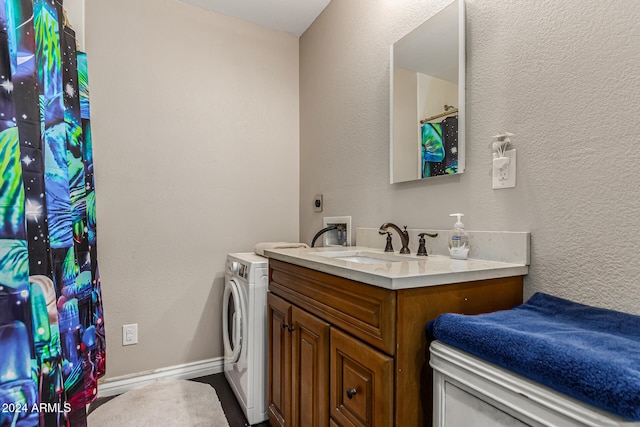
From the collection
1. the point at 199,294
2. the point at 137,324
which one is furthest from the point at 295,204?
the point at 137,324

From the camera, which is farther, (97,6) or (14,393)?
(97,6)

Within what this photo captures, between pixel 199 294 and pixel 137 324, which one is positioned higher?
pixel 199 294

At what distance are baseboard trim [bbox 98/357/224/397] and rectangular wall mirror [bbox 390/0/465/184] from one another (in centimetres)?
182

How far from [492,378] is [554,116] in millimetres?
830

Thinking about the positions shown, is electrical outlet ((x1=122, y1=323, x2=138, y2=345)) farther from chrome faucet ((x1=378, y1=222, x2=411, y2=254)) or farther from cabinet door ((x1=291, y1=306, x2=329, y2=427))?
chrome faucet ((x1=378, y1=222, x2=411, y2=254))

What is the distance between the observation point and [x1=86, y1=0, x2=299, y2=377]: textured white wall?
203 centimetres

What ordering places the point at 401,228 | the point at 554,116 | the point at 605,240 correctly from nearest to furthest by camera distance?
the point at 605,240
the point at 554,116
the point at 401,228

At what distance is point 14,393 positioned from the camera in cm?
71

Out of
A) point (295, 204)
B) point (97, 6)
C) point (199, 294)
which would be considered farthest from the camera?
point (295, 204)

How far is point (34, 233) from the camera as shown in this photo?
80 cm

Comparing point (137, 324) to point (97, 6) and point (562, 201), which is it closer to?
point (97, 6)

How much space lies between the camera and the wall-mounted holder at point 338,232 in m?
2.03

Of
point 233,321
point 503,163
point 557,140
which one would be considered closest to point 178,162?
point 233,321

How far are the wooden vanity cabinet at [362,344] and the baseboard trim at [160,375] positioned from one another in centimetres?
107
